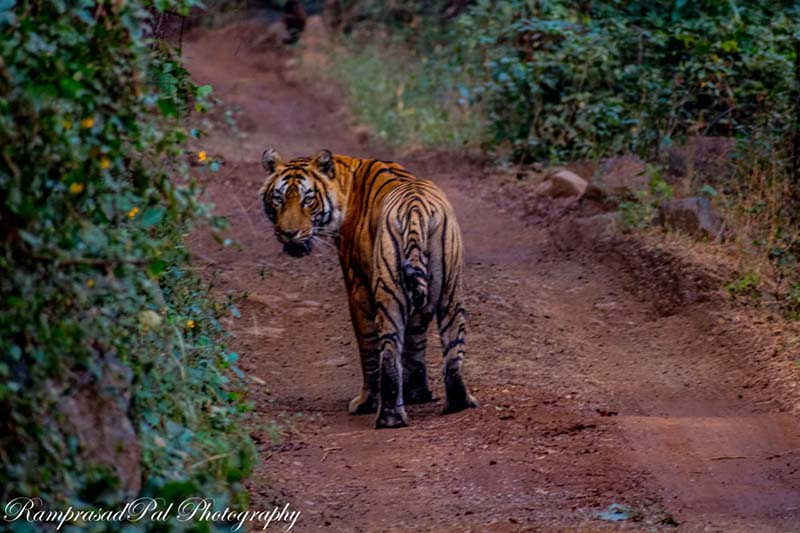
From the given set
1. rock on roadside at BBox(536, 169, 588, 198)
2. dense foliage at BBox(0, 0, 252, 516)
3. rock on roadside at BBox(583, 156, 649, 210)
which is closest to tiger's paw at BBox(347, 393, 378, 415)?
dense foliage at BBox(0, 0, 252, 516)

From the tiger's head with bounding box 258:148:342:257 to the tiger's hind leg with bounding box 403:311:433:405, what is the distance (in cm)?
74

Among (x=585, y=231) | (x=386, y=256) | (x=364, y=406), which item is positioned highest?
(x=386, y=256)

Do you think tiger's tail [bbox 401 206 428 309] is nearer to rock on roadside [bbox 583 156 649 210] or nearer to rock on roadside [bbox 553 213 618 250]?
rock on roadside [bbox 553 213 618 250]

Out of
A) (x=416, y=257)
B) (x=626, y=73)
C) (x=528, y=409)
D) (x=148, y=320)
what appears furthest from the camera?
(x=626, y=73)

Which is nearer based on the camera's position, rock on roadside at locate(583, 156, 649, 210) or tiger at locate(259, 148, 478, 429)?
tiger at locate(259, 148, 478, 429)

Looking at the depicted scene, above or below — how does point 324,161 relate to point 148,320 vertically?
below

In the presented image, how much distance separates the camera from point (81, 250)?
3637 mm

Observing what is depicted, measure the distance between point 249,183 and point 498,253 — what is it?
327cm

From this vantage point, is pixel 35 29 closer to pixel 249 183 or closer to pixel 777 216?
pixel 777 216

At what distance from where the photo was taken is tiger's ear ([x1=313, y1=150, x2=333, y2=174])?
6.77 metres

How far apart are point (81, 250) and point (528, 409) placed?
3359mm

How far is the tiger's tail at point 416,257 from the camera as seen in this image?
6145mm

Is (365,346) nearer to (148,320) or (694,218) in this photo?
(148,320)

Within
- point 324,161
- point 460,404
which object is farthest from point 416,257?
point 324,161
